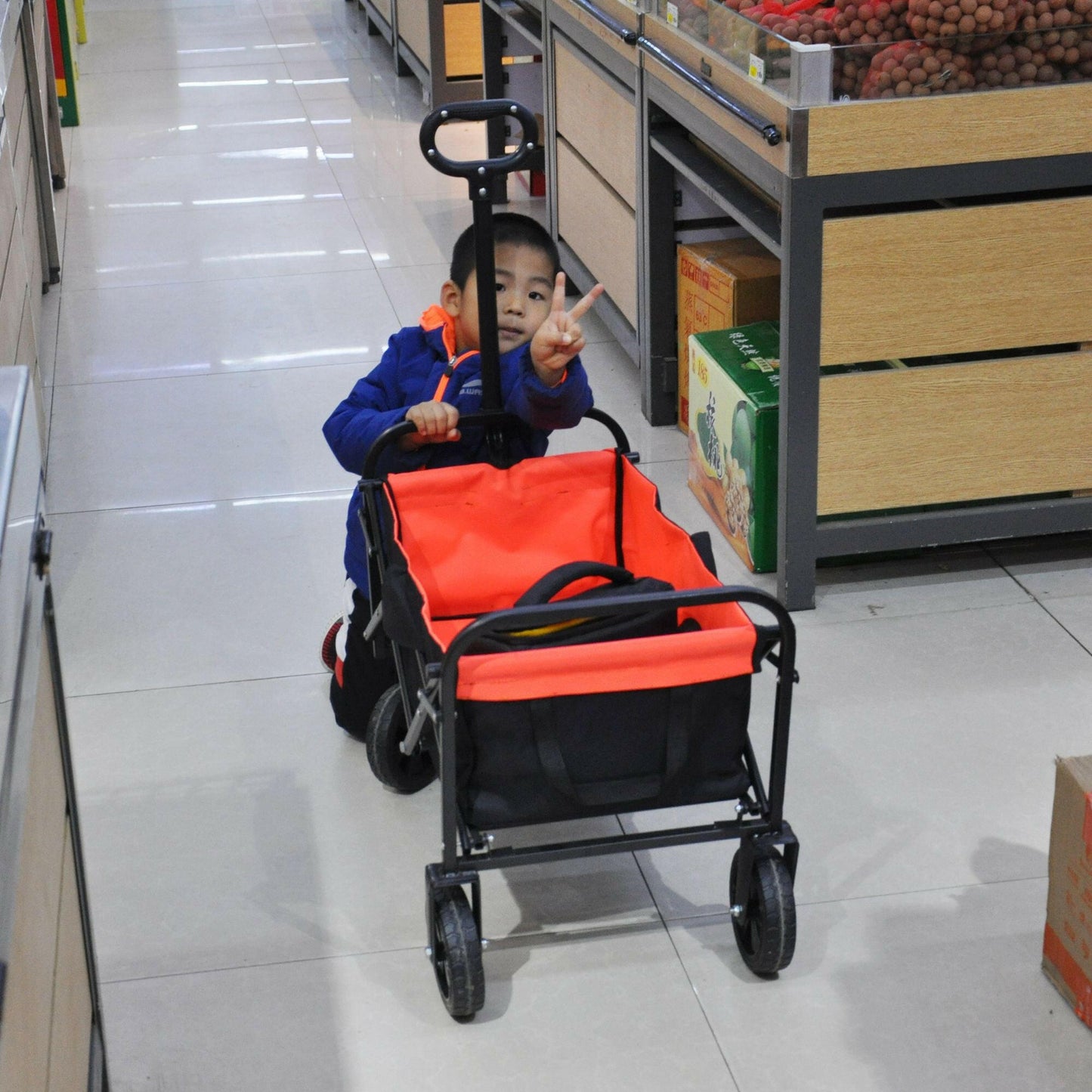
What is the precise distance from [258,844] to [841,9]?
1.77m

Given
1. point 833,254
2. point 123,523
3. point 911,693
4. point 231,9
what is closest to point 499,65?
point 123,523

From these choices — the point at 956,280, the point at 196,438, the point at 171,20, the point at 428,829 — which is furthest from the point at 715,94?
the point at 171,20

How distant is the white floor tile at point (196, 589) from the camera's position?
2908mm

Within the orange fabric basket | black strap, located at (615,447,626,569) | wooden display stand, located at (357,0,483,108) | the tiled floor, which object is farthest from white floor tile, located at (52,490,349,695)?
wooden display stand, located at (357,0,483,108)

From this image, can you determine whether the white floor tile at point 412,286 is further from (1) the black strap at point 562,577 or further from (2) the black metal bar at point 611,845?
(2) the black metal bar at point 611,845

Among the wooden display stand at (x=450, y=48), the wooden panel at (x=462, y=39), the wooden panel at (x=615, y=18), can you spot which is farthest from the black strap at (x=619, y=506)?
the wooden panel at (x=462, y=39)

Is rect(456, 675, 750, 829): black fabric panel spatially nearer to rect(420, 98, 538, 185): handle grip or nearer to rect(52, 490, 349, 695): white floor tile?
rect(420, 98, 538, 185): handle grip

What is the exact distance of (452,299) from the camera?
A: 2441 millimetres

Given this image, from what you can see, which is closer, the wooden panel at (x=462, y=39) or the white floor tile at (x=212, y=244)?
the white floor tile at (x=212, y=244)

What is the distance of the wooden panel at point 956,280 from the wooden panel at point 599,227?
1236mm

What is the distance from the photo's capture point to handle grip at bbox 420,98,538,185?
2.09m

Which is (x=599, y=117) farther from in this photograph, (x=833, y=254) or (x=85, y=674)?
(x=85, y=674)

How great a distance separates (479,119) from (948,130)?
1.01 meters

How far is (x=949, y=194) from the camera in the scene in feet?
9.07
